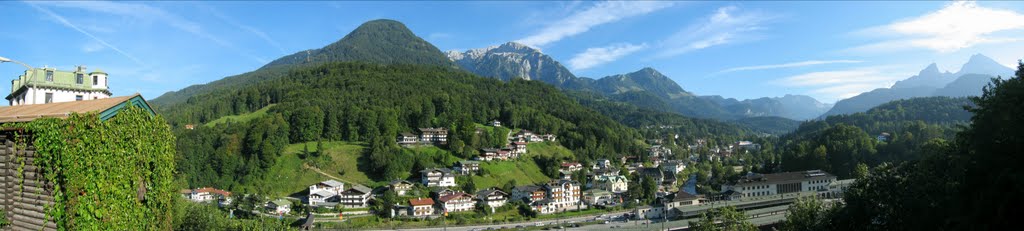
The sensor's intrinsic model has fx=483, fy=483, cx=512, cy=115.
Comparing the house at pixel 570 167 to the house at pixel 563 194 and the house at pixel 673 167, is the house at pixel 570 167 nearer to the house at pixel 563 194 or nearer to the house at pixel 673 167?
the house at pixel 563 194

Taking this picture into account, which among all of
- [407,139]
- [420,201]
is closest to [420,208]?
[420,201]

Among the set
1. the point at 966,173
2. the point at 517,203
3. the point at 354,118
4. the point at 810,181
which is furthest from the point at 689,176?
the point at 966,173

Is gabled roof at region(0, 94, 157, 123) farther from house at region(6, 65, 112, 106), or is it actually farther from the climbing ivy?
house at region(6, 65, 112, 106)

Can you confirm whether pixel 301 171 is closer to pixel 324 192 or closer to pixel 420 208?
pixel 324 192

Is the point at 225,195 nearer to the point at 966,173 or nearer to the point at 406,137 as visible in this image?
the point at 406,137

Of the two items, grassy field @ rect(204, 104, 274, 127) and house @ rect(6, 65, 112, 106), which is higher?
grassy field @ rect(204, 104, 274, 127)

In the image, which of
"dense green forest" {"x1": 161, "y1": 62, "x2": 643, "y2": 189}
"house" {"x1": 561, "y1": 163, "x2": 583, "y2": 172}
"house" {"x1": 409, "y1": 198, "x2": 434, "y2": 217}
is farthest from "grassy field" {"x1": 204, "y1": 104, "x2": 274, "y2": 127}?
"house" {"x1": 561, "y1": 163, "x2": 583, "y2": 172}
